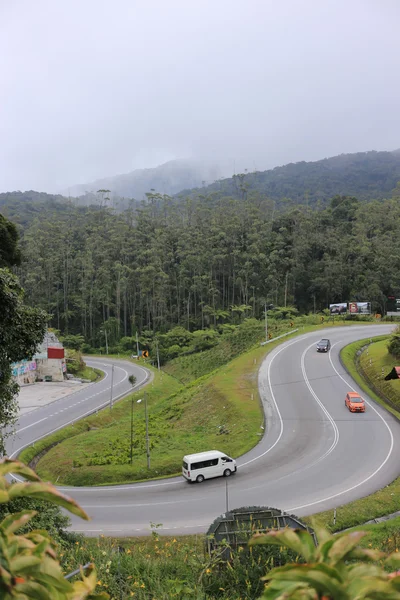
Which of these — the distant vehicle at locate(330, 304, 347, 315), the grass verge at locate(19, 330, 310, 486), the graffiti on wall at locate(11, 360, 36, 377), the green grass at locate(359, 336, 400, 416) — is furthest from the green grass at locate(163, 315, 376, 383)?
the graffiti on wall at locate(11, 360, 36, 377)

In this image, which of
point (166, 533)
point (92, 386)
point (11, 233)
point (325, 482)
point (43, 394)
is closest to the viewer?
point (166, 533)

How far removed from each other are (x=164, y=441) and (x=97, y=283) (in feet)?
181

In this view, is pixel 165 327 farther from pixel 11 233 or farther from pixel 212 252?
pixel 11 233

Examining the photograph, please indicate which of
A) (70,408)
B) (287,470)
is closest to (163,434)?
(287,470)

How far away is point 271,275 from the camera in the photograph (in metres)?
68.9

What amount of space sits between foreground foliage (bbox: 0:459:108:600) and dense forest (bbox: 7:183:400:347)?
6333cm

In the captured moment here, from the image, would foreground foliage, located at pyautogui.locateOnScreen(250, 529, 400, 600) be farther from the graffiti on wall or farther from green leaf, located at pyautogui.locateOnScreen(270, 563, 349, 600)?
the graffiti on wall

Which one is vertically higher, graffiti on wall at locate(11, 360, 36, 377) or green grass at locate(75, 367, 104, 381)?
graffiti on wall at locate(11, 360, 36, 377)

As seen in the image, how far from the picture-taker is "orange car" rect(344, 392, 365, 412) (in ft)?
78.4

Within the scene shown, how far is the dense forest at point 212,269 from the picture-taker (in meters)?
66.5

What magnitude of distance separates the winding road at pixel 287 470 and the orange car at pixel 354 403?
0.37 metres

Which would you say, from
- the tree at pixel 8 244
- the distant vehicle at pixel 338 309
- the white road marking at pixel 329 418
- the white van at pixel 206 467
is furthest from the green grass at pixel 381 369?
the tree at pixel 8 244

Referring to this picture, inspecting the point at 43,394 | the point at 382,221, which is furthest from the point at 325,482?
the point at 382,221

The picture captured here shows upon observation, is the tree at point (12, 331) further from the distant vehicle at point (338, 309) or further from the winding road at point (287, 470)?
the distant vehicle at point (338, 309)
